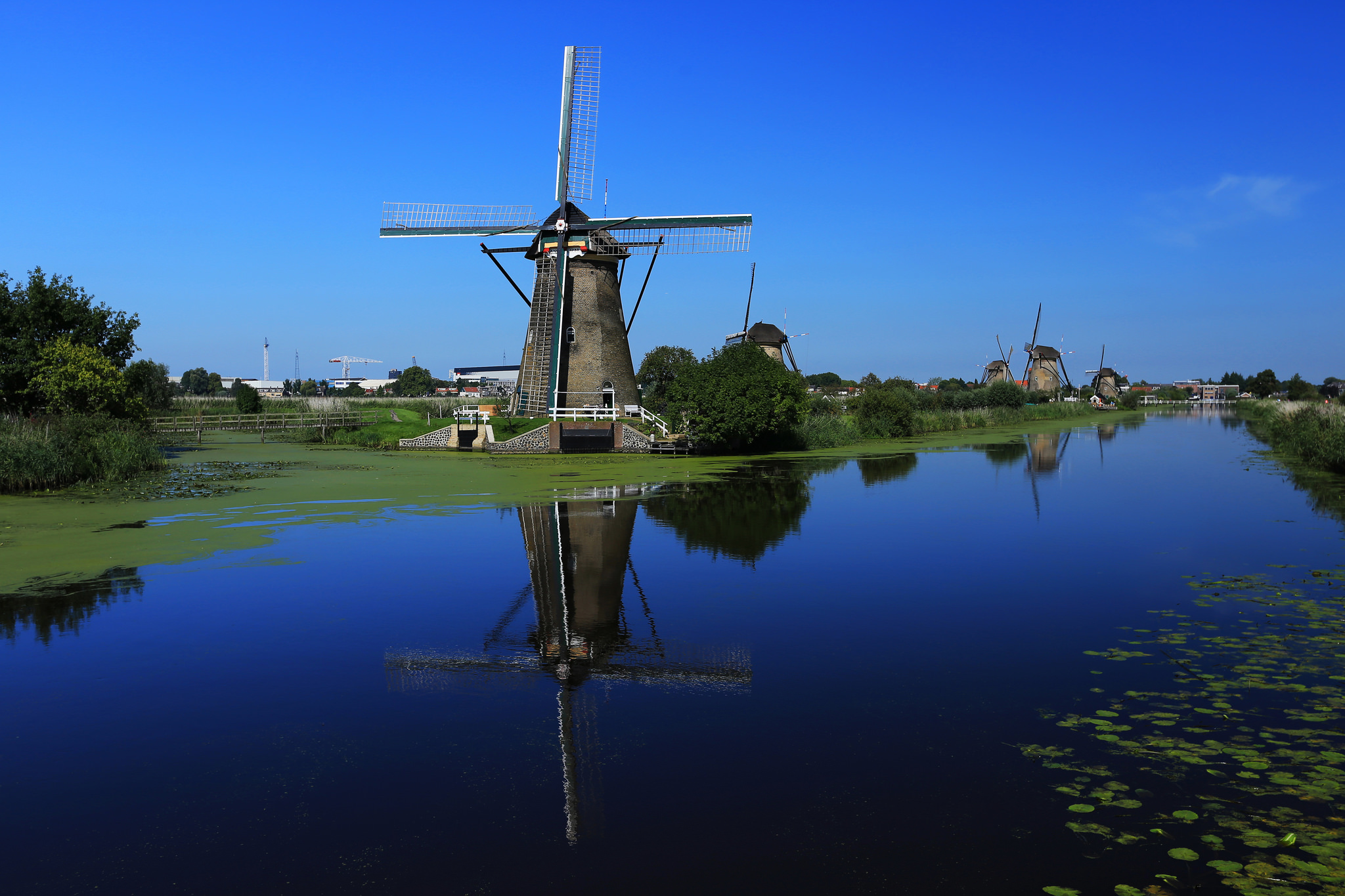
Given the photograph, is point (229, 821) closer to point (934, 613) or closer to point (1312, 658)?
point (934, 613)

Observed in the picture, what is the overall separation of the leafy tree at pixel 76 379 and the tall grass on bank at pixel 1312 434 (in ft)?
116

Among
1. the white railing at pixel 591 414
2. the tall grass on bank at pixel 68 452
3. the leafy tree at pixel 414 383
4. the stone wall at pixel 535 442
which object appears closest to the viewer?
the tall grass on bank at pixel 68 452

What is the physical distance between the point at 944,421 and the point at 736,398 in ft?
83.9

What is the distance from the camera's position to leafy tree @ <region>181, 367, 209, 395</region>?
13075cm

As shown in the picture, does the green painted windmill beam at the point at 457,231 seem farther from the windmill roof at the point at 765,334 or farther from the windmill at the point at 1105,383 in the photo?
the windmill at the point at 1105,383

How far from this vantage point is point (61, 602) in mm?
9422

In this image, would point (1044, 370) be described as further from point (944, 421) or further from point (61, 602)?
point (61, 602)

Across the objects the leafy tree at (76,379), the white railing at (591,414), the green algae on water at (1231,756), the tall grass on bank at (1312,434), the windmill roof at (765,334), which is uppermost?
the windmill roof at (765,334)

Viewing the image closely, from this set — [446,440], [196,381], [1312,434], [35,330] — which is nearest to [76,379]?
→ [35,330]

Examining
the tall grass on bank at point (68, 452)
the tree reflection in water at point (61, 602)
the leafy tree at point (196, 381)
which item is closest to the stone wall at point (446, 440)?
the tall grass on bank at point (68, 452)

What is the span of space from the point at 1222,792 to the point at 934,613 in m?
4.12

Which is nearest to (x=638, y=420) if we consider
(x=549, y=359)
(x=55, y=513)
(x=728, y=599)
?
(x=549, y=359)

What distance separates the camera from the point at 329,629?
8.36 metres

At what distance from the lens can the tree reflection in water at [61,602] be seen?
27.8ft
